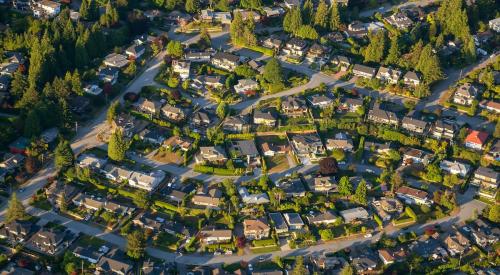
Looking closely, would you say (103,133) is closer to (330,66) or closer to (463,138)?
(330,66)

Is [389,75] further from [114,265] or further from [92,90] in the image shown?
[114,265]

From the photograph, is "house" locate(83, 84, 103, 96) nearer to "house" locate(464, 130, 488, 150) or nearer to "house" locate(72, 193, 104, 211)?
"house" locate(72, 193, 104, 211)

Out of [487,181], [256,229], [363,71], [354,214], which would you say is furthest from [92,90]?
[487,181]

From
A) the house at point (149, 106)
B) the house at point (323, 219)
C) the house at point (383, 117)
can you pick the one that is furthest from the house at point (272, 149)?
the house at point (149, 106)

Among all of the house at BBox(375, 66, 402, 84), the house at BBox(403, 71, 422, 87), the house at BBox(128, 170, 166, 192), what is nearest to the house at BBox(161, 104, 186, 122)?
the house at BBox(128, 170, 166, 192)

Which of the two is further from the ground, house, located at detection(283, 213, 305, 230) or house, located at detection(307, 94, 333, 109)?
house, located at detection(307, 94, 333, 109)
